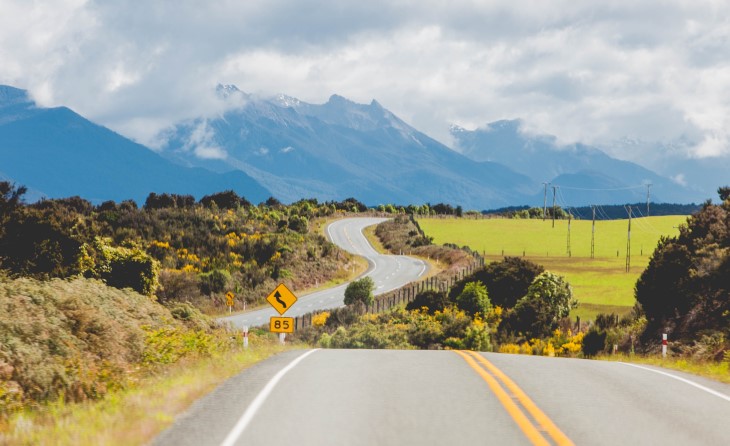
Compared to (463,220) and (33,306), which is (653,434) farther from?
(463,220)

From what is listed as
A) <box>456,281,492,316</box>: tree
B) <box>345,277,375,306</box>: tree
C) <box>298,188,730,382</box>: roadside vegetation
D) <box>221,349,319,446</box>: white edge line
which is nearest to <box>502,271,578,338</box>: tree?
<box>298,188,730,382</box>: roadside vegetation

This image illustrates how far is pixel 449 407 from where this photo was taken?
9781mm

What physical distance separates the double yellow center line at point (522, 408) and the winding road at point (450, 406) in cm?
2

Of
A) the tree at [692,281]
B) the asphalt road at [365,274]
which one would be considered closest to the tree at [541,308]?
the tree at [692,281]

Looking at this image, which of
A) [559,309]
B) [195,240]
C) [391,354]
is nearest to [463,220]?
[195,240]

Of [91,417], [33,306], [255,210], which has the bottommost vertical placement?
[91,417]

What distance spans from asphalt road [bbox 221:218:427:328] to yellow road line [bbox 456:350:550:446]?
105ft

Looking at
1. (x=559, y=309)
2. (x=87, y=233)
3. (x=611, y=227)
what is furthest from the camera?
(x=611, y=227)

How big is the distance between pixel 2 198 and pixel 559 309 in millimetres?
28304

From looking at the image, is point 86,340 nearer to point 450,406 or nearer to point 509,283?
point 450,406

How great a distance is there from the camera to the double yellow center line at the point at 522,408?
8.23m

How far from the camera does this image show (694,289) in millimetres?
28672

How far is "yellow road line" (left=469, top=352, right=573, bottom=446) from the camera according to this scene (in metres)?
8.19

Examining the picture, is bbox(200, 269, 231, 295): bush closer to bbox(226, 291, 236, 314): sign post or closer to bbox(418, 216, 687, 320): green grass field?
bbox(226, 291, 236, 314): sign post
